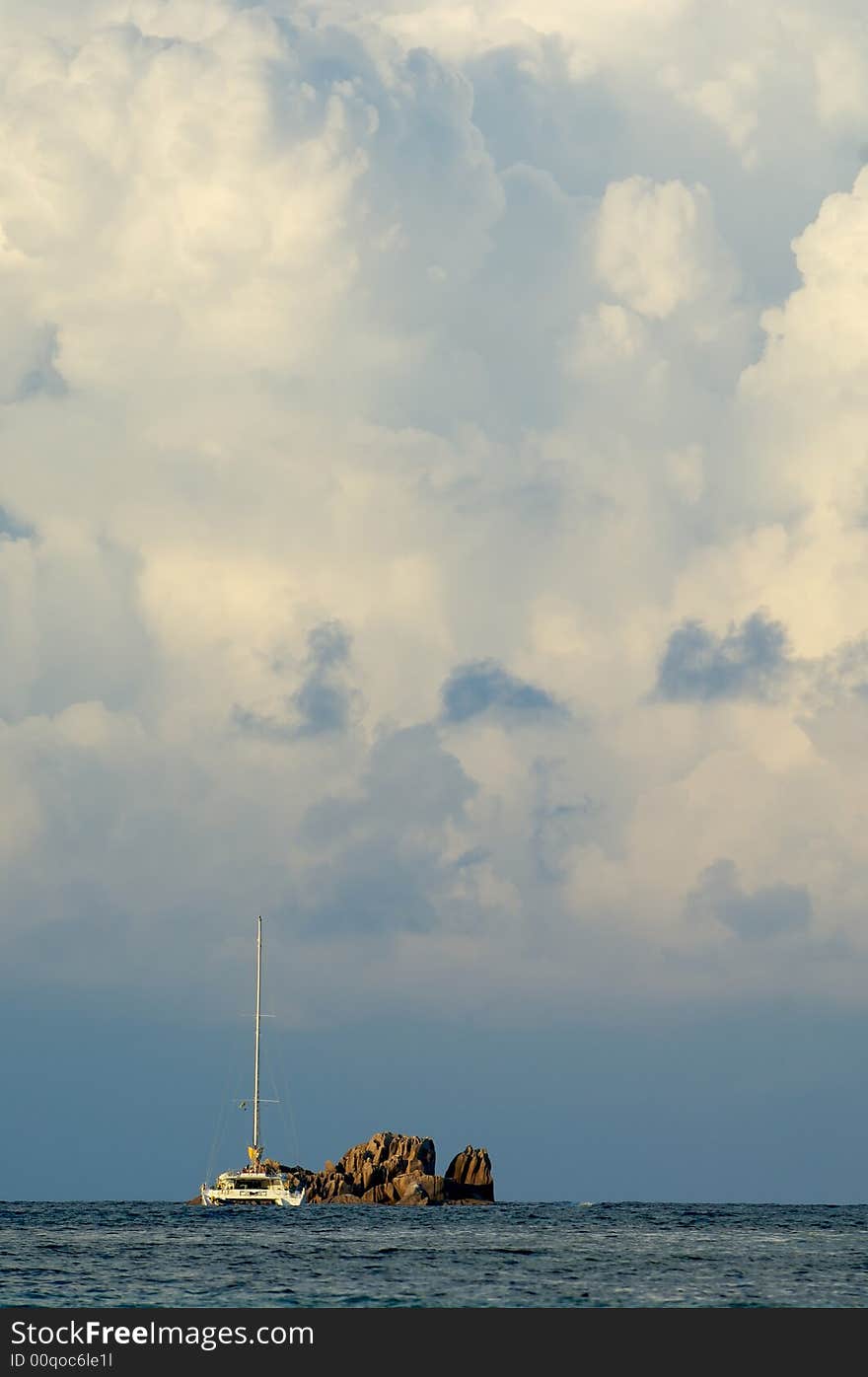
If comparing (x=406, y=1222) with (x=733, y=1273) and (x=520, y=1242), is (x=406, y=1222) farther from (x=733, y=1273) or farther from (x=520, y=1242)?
(x=733, y=1273)

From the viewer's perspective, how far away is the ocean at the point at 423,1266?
79.8 meters

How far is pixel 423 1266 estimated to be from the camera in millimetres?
101375

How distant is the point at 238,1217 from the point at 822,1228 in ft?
215

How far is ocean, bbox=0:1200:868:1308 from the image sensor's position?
79.8 m

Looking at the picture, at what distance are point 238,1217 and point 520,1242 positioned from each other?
58.7 metres
